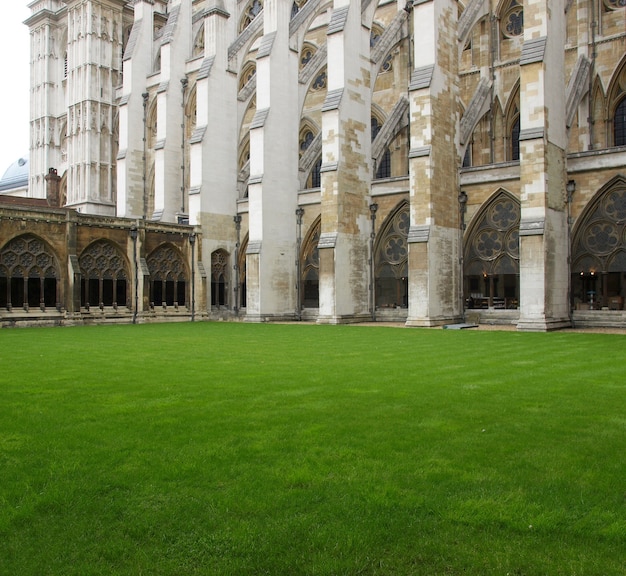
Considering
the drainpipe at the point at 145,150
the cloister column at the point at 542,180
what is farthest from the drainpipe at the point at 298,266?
the drainpipe at the point at 145,150

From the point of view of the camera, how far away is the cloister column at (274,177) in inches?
1147

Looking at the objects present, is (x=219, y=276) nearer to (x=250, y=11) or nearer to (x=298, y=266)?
(x=298, y=266)

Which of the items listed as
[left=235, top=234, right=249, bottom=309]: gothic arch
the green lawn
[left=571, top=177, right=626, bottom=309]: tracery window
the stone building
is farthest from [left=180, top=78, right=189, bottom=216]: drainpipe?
the green lawn

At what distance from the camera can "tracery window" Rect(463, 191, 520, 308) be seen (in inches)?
963

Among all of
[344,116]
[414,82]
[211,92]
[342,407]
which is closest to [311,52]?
[211,92]

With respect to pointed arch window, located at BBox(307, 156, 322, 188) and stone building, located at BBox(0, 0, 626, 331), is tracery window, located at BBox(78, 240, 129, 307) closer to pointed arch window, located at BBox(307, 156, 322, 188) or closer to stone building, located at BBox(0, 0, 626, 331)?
stone building, located at BBox(0, 0, 626, 331)

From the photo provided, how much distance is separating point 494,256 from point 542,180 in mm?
4329

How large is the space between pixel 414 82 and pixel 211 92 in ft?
41.2

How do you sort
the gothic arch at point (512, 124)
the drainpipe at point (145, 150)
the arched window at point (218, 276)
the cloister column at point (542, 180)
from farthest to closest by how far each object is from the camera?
1. the drainpipe at point (145, 150)
2. the arched window at point (218, 276)
3. the gothic arch at point (512, 124)
4. the cloister column at point (542, 180)

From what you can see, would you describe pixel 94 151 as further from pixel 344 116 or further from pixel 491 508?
pixel 491 508

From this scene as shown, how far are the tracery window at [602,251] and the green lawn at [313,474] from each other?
14.4 meters

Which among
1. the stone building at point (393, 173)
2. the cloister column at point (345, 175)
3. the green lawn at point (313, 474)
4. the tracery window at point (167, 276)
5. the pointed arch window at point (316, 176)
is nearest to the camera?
the green lawn at point (313, 474)

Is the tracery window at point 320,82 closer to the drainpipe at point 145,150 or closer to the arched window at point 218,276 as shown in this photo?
the arched window at point 218,276

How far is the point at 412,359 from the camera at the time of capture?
11.9 m
